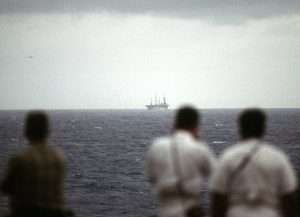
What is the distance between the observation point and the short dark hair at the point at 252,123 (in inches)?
236

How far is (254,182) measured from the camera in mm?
5918

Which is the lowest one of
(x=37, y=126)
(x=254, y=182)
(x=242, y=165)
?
A: (x=254, y=182)

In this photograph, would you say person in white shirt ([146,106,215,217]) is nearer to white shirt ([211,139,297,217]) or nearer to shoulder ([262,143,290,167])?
white shirt ([211,139,297,217])

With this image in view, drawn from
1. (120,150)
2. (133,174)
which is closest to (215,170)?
(133,174)

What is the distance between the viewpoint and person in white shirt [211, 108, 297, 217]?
588 cm

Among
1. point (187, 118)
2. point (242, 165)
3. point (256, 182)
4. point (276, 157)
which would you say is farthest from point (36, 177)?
point (276, 157)

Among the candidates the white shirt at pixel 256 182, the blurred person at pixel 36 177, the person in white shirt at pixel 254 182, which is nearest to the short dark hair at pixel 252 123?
the person in white shirt at pixel 254 182

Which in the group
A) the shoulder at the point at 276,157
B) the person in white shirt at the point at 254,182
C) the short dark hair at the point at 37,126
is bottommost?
the person in white shirt at the point at 254,182

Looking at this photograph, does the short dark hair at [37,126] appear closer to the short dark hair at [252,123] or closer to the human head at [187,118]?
the human head at [187,118]

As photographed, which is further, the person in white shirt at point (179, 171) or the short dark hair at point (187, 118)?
the short dark hair at point (187, 118)

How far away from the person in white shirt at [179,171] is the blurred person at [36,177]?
3.01ft

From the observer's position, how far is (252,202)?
19.4ft

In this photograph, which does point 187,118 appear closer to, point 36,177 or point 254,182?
point 254,182

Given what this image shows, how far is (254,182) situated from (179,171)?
755 mm
